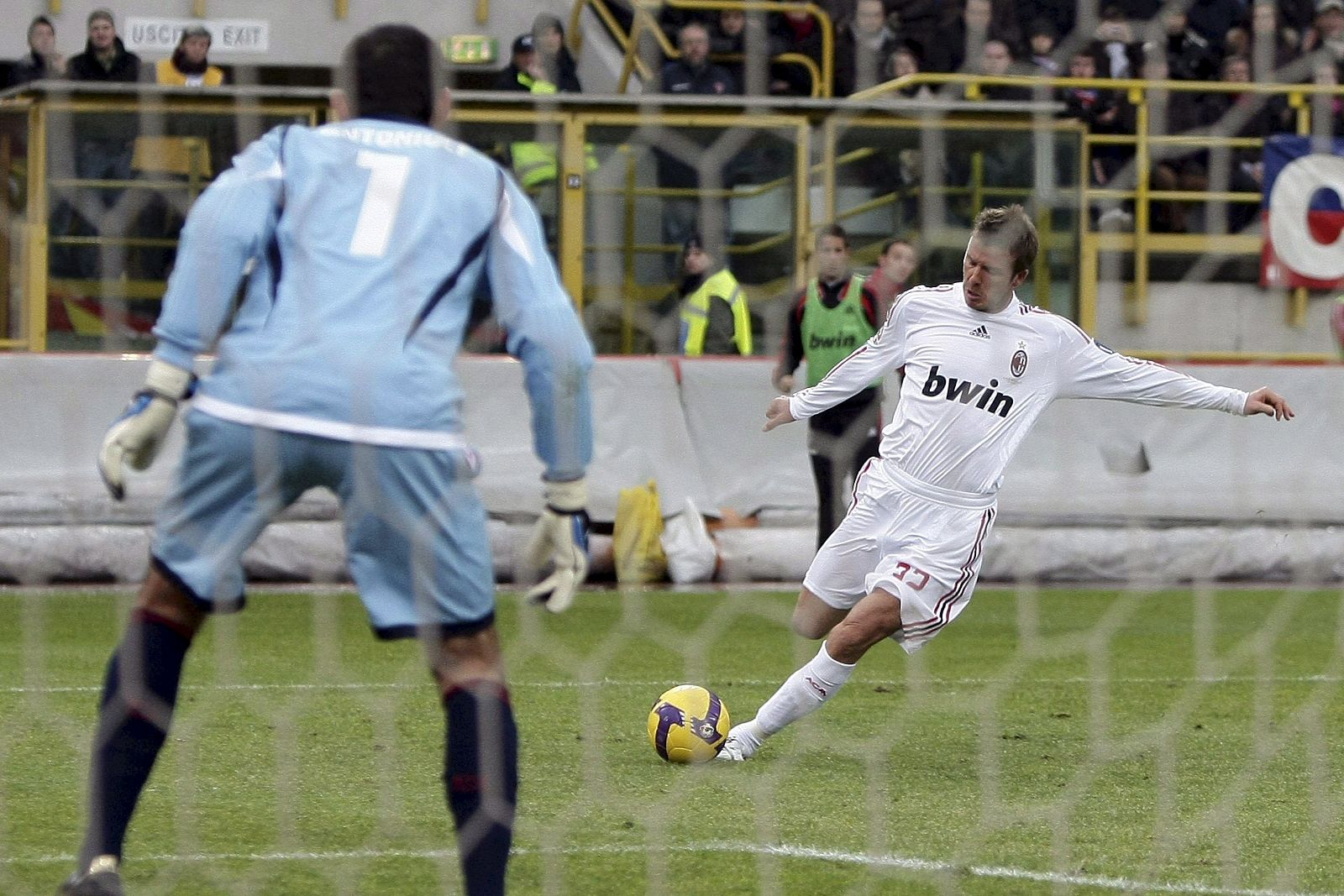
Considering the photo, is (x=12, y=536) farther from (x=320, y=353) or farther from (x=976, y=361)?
(x=320, y=353)

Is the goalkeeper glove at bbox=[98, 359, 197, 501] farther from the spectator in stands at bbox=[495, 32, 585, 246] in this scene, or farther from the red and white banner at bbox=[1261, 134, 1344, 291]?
the red and white banner at bbox=[1261, 134, 1344, 291]

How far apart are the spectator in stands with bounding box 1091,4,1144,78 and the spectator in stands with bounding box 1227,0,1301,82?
0.55m

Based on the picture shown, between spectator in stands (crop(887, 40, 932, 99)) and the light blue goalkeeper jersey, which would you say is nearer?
the light blue goalkeeper jersey

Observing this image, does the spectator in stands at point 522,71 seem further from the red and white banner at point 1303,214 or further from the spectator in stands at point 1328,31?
the spectator in stands at point 1328,31

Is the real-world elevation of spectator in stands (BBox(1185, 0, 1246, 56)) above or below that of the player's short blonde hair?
above

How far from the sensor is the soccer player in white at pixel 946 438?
5234 mm

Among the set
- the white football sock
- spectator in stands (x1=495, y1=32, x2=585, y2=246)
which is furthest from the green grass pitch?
spectator in stands (x1=495, y1=32, x2=585, y2=246)

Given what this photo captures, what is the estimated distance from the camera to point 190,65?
1145 cm

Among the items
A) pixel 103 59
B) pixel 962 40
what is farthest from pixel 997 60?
pixel 103 59

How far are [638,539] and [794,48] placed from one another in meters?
3.39

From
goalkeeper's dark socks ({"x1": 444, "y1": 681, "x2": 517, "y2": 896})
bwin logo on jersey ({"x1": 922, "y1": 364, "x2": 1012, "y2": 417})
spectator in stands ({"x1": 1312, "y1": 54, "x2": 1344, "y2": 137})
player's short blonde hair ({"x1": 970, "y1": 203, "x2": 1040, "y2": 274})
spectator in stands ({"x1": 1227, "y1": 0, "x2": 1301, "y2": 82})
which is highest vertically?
spectator in stands ({"x1": 1227, "y1": 0, "x2": 1301, "y2": 82})

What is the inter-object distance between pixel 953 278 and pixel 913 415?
5935mm

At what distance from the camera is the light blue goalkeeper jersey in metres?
3.08

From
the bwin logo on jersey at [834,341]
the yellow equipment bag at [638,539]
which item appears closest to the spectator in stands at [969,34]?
the bwin logo on jersey at [834,341]
